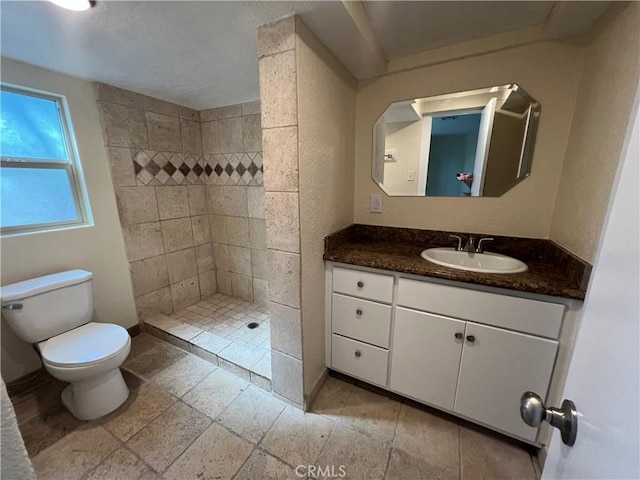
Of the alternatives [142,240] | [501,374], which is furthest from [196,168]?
[501,374]

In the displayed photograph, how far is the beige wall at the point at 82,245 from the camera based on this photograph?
1.52m

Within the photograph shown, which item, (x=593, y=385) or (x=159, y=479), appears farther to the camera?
(x=159, y=479)

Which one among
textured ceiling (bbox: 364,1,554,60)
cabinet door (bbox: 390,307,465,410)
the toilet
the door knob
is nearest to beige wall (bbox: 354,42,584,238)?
textured ceiling (bbox: 364,1,554,60)

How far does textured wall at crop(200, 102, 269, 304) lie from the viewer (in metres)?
2.28

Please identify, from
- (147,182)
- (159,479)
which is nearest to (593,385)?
(159,479)

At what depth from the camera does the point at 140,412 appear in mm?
1470

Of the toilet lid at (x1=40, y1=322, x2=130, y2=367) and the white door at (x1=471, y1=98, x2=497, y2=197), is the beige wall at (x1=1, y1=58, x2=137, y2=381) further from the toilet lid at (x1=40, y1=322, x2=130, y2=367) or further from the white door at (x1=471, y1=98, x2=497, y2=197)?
the white door at (x1=471, y1=98, x2=497, y2=197)

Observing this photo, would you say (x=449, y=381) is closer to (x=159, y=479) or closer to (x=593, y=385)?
(x=593, y=385)

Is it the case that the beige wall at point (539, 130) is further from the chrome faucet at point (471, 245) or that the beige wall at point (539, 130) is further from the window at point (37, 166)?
the window at point (37, 166)

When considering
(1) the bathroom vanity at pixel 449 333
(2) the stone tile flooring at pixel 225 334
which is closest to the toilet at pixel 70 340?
(2) the stone tile flooring at pixel 225 334

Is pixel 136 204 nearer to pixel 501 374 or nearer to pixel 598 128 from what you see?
pixel 501 374

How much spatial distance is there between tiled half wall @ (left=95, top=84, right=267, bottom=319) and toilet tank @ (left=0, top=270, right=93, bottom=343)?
0.47 meters

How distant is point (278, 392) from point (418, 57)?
7.21ft

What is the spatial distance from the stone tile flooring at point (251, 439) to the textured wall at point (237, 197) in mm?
1125
